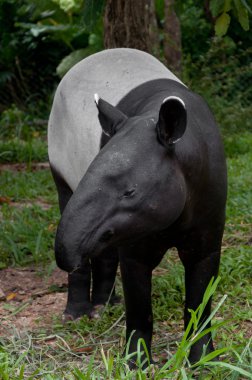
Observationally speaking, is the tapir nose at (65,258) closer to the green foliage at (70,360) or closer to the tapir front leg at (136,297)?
the green foliage at (70,360)

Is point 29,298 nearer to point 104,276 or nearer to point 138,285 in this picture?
point 104,276

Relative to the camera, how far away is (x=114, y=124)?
10.8 ft

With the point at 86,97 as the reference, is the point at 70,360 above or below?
below

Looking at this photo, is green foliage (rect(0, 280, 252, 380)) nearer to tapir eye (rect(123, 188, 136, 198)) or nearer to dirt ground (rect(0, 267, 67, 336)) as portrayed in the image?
dirt ground (rect(0, 267, 67, 336))

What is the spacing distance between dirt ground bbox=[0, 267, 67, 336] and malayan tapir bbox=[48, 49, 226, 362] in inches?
9.4

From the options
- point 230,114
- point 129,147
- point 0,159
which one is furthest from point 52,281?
point 230,114

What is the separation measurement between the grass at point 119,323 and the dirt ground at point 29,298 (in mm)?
119

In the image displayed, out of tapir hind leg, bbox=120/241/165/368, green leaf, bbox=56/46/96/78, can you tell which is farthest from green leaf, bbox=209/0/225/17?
green leaf, bbox=56/46/96/78

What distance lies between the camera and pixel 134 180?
301 cm

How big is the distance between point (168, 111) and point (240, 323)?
5.82 ft

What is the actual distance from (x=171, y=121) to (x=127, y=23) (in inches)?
178

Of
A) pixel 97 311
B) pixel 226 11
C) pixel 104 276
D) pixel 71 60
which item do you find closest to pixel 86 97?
pixel 104 276

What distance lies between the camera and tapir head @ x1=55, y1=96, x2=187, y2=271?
2936 millimetres

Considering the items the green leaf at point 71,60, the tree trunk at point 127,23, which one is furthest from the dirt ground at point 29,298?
the green leaf at point 71,60
